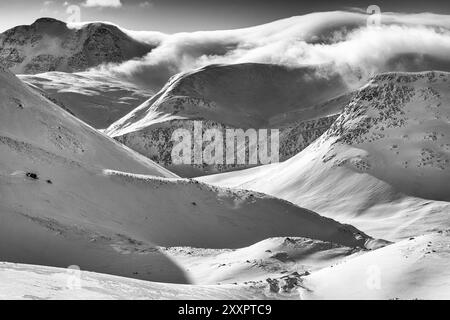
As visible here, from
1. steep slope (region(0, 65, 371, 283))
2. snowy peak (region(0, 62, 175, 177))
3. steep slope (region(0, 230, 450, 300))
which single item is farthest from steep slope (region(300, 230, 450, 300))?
snowy peak (region(0, 62, 175, 177))

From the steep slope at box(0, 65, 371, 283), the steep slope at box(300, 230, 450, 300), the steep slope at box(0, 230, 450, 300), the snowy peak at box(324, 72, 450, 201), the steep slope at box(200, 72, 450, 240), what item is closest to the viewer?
the steep slope at box(0, 230, 450, 300)

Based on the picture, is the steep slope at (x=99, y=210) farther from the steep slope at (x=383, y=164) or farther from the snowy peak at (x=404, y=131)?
the snowy peak at (x=404, y=131)

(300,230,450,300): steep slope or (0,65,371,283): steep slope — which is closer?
(300,230,450,300): steep slope

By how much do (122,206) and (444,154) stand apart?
75510 millimetres

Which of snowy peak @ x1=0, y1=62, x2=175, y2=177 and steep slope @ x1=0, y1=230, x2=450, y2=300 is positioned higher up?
snowy peak @ x1=0, y1=62, x2=175, y2=177

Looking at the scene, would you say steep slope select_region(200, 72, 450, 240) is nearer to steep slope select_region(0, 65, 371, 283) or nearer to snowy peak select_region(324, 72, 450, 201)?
snowy peak select_region(324, 72, 450, 201)

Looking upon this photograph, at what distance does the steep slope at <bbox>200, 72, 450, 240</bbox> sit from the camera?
104062 mm

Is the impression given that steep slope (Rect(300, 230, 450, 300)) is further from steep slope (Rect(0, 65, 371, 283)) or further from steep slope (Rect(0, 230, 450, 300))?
steep slope (Rect(0, 65, 371, 283))

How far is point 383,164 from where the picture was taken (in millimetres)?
116875

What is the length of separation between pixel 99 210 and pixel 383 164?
236 ft

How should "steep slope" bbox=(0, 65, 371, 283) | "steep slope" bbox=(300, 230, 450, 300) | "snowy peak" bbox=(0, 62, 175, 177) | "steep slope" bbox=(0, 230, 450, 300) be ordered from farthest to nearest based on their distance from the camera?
"snowy peak" bbox=(0, 62, 175, 177) → "steep slope" bbox=(0, 65, 371, 283) → "steep slope" bbox=(300, 230, 450, 300) → "steep slope" bbox=(0, 230, 450, 300)

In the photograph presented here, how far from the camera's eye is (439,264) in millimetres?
31359

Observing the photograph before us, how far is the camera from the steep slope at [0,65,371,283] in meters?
45.7

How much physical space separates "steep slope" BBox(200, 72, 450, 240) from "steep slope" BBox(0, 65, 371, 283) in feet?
104
